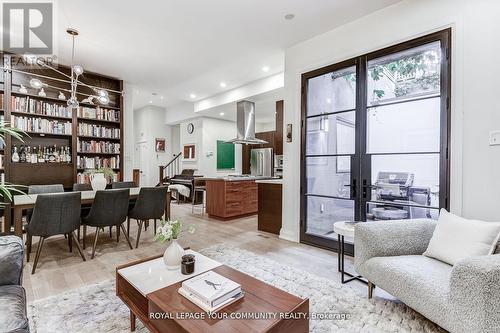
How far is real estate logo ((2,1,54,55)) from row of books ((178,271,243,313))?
11.9 ft

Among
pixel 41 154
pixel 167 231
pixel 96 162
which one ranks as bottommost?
pixel 167 231

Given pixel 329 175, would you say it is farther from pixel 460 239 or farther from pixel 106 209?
pixel 106 209

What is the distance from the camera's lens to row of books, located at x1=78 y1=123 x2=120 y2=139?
504cm

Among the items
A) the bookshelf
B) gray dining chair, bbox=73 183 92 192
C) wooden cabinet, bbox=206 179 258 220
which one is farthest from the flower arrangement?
the bookshelf

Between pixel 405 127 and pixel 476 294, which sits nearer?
pixel 476 294

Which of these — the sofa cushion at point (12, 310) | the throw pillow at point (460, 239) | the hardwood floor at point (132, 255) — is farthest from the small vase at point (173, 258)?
the throw pillow at point (460, 239)

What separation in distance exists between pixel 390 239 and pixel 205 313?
1567 millimetres

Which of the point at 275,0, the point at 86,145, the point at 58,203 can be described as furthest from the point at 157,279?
the point at 86,145

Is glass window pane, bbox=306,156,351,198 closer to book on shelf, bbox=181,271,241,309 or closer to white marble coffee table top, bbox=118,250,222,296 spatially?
white marble coffee table top, bbox=118,250,222,296

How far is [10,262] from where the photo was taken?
1.41 meters

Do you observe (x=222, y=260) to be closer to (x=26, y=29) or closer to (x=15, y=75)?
(x=26, y=29)

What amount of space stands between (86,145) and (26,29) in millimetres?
2242

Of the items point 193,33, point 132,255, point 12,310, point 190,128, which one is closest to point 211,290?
point 12,310

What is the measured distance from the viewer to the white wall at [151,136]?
8.60 metres
